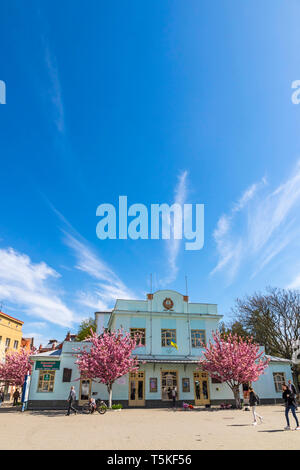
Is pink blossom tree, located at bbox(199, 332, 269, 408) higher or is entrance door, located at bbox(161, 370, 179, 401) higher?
pink blossom tree, located at bbox(199, 332, 269, 408)

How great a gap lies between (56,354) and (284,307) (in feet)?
83.0

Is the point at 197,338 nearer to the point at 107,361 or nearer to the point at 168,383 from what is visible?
the point at 168,383

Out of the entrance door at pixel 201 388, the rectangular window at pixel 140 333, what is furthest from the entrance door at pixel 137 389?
the entrance door at pixel 201 388

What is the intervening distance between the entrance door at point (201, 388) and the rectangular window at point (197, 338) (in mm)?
2307

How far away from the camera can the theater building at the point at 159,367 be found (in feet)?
77.1

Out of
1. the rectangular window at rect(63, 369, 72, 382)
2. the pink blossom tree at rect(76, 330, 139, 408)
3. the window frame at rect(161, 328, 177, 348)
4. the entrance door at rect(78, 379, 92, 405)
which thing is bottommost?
the entrance door at rect(78, 379, 92, 405)

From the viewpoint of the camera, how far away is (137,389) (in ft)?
79.7

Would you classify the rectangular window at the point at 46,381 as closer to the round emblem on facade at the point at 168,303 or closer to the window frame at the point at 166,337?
the window frame at the point at 166,337

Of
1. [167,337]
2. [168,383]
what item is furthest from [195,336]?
[168,383]

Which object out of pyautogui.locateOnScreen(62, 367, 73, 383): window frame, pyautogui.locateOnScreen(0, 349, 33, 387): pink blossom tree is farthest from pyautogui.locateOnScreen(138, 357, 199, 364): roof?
pyautogui.locateOnScreen(0, 349, 33, 387): pink blossom tree

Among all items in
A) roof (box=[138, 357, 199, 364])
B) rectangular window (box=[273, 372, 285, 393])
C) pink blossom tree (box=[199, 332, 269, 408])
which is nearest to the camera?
pink blossom tree (box=[199, 332, 269, 408])

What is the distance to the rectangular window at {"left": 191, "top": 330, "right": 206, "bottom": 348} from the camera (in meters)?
27.0

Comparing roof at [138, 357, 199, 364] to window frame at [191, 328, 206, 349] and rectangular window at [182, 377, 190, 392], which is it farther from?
window frame at [191, 328, 206, 349]

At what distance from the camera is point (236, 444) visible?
8.77 meters
